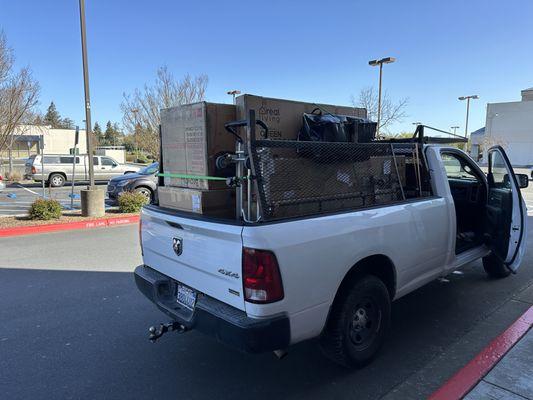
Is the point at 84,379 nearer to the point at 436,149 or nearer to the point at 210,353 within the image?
the point at 210,353

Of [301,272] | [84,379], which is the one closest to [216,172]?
[301,272]

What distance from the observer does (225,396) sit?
292cm

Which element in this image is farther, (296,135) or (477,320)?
(477,320)

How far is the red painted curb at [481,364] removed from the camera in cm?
283

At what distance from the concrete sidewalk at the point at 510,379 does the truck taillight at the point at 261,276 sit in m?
1.55

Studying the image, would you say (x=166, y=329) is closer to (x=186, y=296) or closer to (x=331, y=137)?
(x=186, y=296)

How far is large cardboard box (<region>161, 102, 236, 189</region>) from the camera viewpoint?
3.21 meters

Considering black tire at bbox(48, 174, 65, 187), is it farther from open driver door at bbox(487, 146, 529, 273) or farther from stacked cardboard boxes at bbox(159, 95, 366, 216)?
open driver door at bbox(487, 146, 529, 273)

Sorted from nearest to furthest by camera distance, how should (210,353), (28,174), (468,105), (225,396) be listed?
(225,396), (210,353), (28,174), (468,105)

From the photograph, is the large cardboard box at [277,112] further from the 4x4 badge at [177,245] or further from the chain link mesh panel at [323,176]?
the 4x4 badge at [177,245]

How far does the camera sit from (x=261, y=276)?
8.24 feet

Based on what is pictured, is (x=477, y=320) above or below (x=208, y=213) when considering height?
below

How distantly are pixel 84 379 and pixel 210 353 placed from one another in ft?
3.33

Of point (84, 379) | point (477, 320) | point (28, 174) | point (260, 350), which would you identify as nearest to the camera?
point (260, 350)
